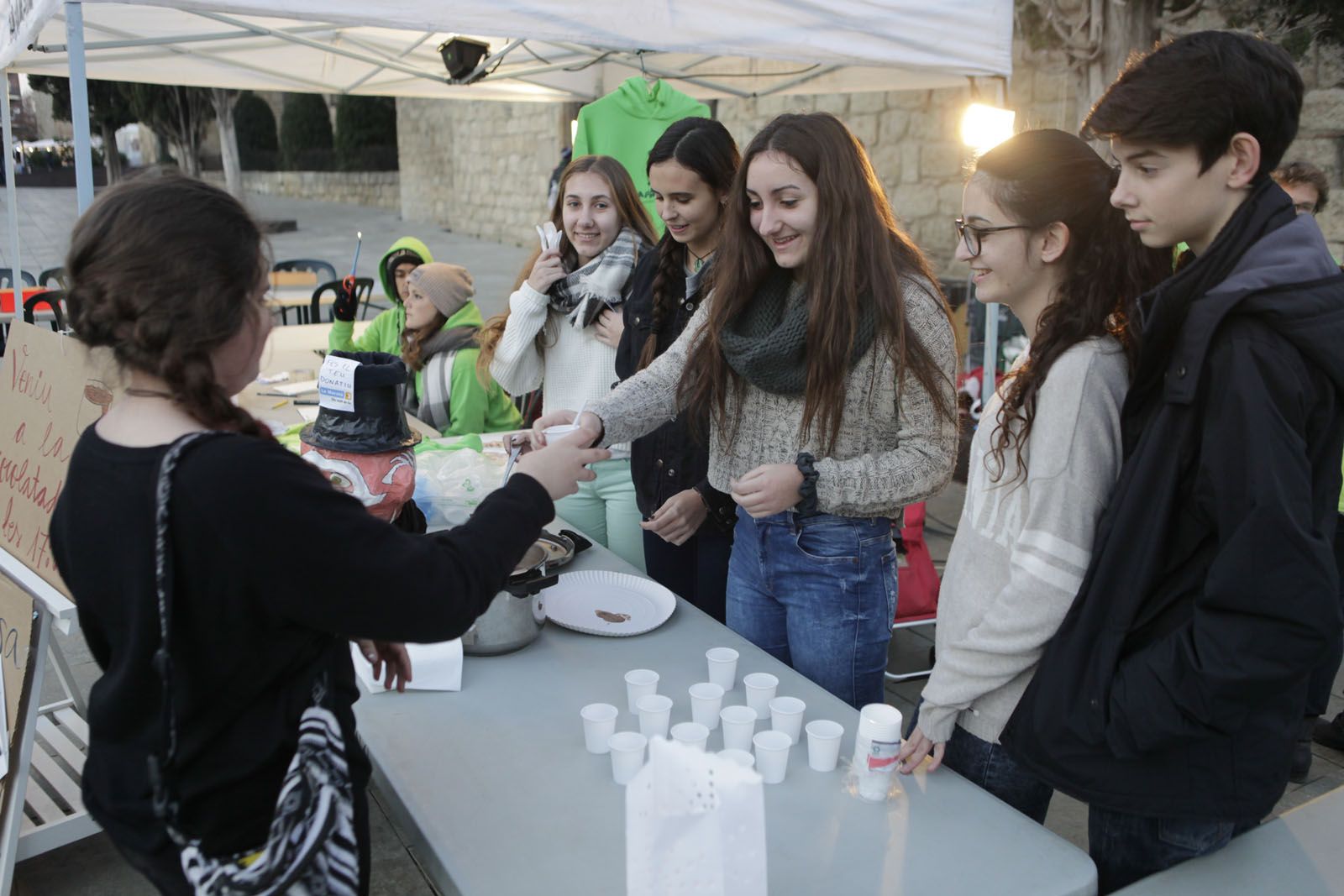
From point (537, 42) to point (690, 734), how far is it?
16.1 ft

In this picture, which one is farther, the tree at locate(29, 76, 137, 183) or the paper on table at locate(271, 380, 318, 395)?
the tree at locate(29, 76, 137, 183)

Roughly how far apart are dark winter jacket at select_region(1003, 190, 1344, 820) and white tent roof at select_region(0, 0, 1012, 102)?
2433 millimetres

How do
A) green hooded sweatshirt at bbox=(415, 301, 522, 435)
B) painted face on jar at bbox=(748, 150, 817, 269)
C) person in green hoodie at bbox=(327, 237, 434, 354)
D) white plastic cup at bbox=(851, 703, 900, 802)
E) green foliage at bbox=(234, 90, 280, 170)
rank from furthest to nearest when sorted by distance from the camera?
green foliage at bbox=(234, 90, 280, 170)
person in green hoodie at bbox=(327, 237, 434, 354)
green hooded sweatshirt at bbox=(415, 301, 522, 435)
painted face on jar at bbox=(748, 150, 817, 269)
white plastic cup at bbox=(851, 703, 900, 802)

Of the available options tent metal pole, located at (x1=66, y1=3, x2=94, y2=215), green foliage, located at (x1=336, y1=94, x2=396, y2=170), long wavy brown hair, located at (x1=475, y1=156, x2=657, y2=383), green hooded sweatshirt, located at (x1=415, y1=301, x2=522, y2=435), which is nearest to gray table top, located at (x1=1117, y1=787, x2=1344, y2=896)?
long wavy brown hair, located at (x1=475, y1=156, x2=657, y2=383)

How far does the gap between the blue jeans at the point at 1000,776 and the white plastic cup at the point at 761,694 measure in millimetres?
306

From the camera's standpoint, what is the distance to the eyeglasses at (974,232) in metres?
1.45

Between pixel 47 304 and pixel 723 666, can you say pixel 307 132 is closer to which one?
pixel 47 304

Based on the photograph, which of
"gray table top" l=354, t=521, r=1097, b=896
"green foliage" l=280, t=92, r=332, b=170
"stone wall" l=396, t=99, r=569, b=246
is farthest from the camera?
"green foliage" l=280, t=92, r=332, b=170

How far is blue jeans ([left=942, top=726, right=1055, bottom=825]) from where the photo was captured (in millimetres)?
1498

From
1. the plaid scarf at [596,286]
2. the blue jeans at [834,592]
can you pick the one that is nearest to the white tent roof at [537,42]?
the plaid scarf at [596,286]

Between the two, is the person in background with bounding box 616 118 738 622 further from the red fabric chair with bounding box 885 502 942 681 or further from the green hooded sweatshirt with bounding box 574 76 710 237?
the green hooded sweatshirt with bounding box 574 76 710 237

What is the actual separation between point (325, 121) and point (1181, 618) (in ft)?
102

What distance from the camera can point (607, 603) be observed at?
2.18 m

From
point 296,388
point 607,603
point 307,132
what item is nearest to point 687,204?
point 607,603
